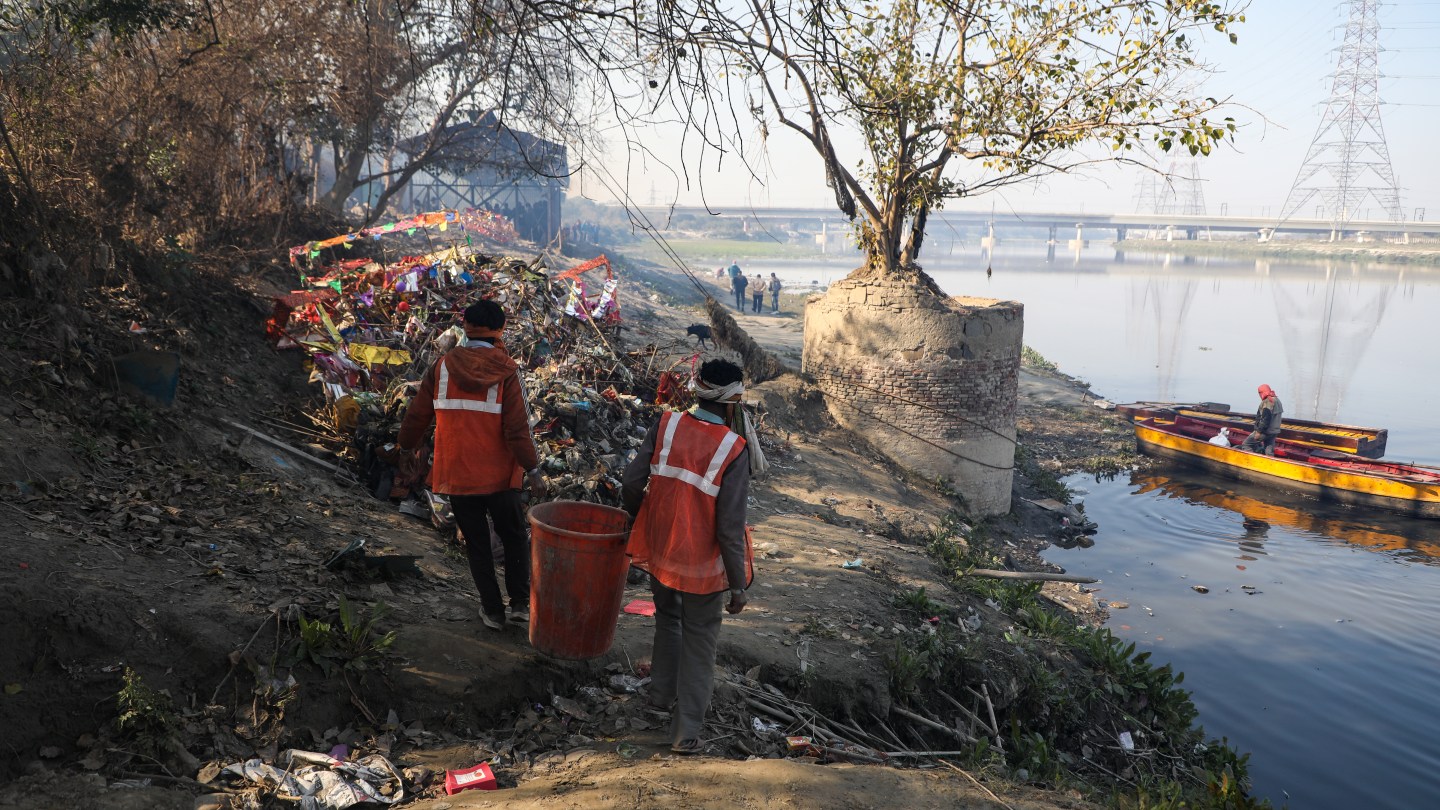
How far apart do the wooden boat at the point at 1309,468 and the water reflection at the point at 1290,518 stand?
0.63 feet

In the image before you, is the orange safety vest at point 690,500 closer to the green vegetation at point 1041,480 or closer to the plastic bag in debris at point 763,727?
the plastic bag in debris at point 763,727

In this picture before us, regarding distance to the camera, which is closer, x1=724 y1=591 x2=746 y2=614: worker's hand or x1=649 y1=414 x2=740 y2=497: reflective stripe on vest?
x1=649 y1=414 x2=740 y2=497: reflective stripe on vest

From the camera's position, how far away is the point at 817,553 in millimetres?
7141

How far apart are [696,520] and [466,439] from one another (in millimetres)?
1135

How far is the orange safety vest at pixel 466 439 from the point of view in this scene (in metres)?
4.02

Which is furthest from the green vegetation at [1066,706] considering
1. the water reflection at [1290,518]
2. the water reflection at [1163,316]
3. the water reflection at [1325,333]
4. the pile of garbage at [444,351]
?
the water reflection at [1163,316]

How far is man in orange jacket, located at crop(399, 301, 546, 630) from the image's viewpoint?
158 inches

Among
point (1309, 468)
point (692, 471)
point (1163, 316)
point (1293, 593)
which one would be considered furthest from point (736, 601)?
point (1163, 316)

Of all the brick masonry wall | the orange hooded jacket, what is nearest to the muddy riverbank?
the orange hooded jacket

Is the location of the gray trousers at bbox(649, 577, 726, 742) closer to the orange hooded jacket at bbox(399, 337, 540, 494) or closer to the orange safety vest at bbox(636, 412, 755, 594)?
the orange safety vest at bbox(636, 412, 755, 594)

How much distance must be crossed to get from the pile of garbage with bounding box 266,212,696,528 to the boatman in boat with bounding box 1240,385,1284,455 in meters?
10.4

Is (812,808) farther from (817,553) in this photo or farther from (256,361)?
(256,361)

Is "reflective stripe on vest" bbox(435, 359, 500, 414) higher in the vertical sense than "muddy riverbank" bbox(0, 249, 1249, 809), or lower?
higher

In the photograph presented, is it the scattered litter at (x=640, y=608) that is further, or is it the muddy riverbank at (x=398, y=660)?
the scattered litter at (x=640, y=608)
